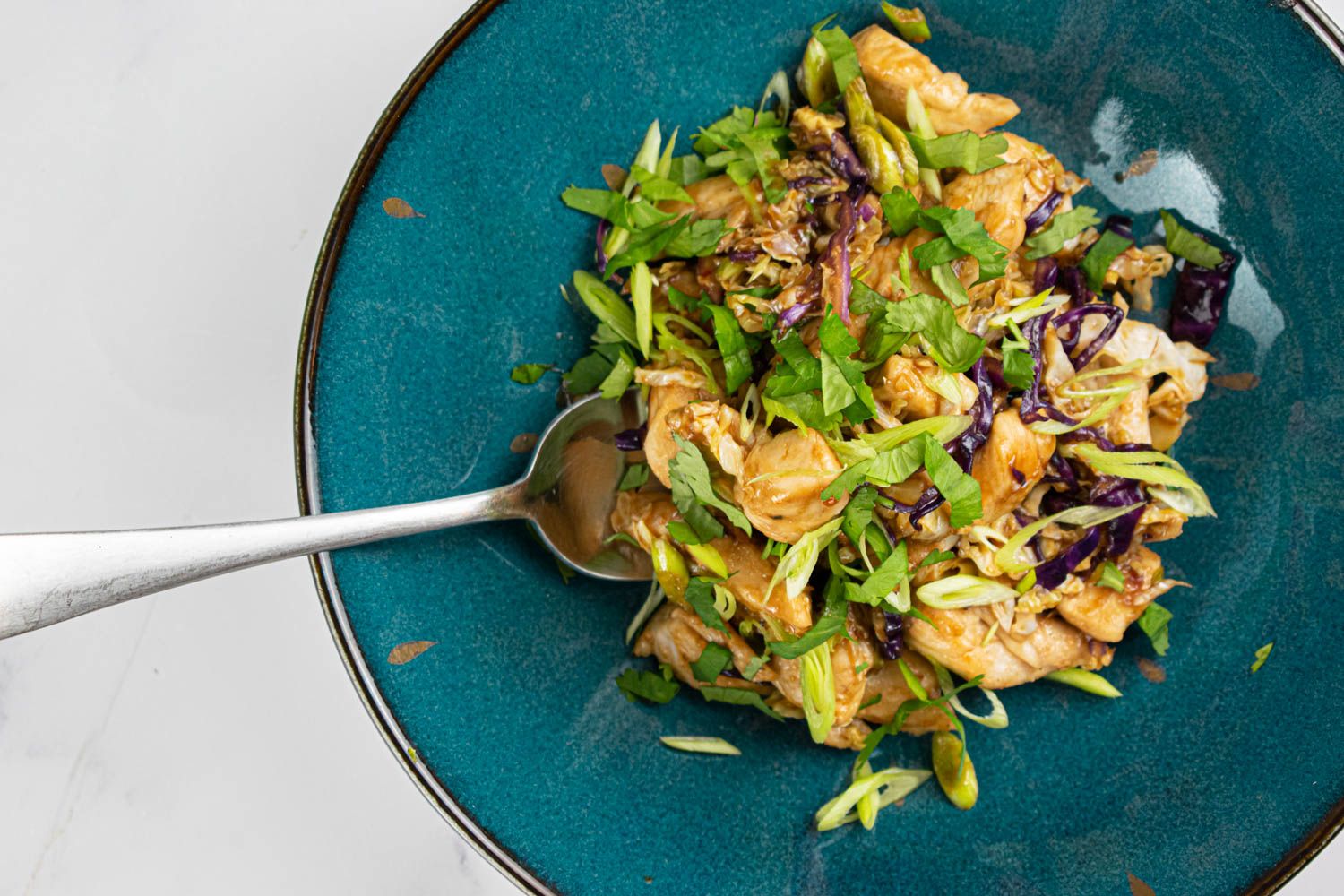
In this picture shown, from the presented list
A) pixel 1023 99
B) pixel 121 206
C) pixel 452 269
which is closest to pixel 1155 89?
pixel 1023 99

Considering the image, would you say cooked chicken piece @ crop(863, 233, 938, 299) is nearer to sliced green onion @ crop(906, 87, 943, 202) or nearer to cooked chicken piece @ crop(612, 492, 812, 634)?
sliced green onion @ crop(906, 87, 943, 202)

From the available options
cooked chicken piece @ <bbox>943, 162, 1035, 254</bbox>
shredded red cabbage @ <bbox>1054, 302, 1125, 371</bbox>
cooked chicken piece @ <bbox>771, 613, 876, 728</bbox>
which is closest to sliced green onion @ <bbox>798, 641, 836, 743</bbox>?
cooked chicken piece @ <bbox>771, 613, 876, 728</bbox>

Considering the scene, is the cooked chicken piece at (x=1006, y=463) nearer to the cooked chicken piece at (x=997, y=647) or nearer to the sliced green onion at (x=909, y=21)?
the cooked chicken piece at (x=997, y=647)

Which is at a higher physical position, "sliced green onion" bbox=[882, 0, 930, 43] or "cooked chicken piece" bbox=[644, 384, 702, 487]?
"sliced green onion" bbox=[882, 0, 930, 43]

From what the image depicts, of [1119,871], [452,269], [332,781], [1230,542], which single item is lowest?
[332,781]

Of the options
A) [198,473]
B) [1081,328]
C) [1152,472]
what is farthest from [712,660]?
[198,473]

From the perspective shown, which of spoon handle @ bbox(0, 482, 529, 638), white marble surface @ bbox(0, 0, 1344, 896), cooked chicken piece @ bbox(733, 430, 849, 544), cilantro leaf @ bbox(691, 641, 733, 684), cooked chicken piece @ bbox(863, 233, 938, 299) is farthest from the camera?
white marble surface @ bbox(0, 0, 1344, 896)

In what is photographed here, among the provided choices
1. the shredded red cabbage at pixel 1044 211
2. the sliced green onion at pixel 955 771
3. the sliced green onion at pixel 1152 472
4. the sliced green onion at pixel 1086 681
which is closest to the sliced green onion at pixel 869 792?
the sliced green onion at pixel 955 771

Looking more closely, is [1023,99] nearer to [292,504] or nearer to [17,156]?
[292,504]
